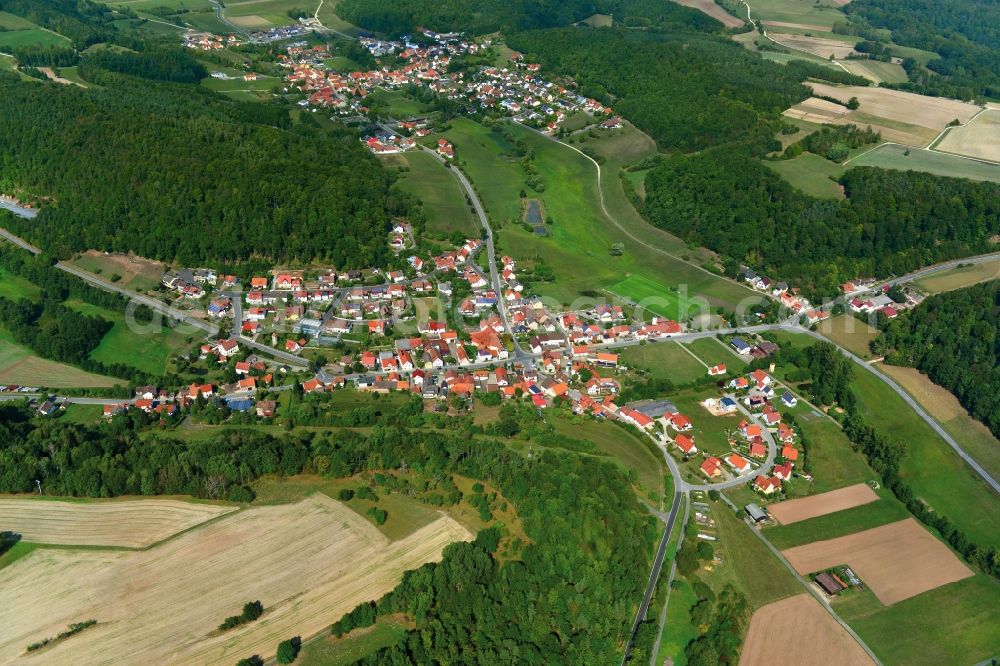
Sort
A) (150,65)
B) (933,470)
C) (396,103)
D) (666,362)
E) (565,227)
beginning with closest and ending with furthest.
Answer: (933,470), (666,362), (565,227), (150,65), (396,103)

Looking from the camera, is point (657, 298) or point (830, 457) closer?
point (830, 457)

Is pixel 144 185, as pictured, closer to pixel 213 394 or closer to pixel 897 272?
pixel 213 394

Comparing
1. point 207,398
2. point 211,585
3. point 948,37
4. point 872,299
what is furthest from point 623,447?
point 948,37

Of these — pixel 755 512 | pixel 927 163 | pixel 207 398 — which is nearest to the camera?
pixel 755 512

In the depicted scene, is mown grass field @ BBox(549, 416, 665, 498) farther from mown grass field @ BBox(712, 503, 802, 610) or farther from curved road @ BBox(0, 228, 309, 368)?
curved road @ BBox(0, 228, 309, 368)

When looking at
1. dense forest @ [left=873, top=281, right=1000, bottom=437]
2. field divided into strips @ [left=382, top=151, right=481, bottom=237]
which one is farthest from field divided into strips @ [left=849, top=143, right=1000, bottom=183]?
field divided into strips @ [left=382, top=151, right=481, bottom=237]

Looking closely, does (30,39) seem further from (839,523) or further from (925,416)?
(839,523)
